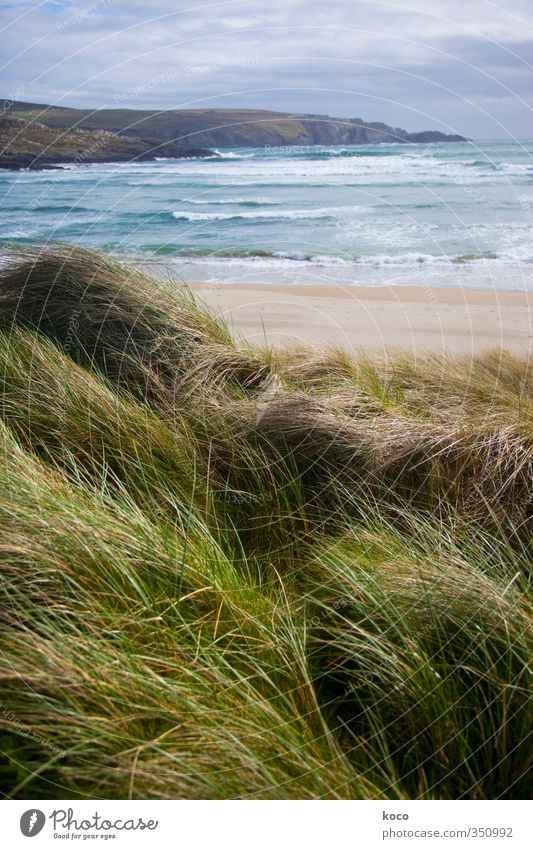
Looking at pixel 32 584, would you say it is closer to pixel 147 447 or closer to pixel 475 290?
pixel 147 447

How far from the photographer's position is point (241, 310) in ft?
28.2

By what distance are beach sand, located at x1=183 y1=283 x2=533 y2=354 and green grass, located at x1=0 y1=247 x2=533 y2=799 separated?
305cm

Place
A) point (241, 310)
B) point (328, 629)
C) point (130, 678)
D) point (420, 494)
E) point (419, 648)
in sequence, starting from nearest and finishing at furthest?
point (130, 678) → point (419, 648) → point (328, 629) → point (420, 494) → point (241, 310)

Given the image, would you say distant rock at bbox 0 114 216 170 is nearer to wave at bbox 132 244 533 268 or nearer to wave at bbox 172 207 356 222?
wave at bbox 172 207 356 222

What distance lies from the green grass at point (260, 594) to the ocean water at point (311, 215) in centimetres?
573

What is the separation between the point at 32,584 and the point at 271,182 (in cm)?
2047

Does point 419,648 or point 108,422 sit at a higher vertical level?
point 108,422

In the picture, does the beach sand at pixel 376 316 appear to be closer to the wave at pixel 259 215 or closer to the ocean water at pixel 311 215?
the ocean water at pixel 311 215

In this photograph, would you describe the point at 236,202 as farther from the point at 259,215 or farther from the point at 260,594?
the point at 260,594

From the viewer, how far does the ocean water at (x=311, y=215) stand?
486 inches

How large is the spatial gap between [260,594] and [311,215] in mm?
15168

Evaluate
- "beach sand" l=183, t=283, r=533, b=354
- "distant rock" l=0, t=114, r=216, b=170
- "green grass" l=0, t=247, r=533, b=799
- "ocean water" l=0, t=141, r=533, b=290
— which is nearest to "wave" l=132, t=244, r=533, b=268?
"ocean water" l=0, t=141, r=533, b=290

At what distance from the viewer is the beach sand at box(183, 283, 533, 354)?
7418mm

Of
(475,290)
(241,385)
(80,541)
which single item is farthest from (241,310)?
(80,541)
